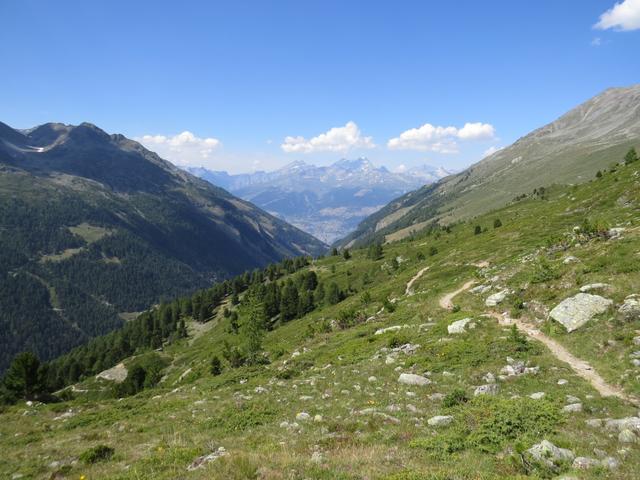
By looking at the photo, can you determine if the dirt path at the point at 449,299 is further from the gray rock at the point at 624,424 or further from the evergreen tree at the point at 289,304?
the evergreen tree at the point at 289,304

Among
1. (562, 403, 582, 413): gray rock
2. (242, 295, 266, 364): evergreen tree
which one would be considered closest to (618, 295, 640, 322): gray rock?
(562, 403, 582, 413): gray rock

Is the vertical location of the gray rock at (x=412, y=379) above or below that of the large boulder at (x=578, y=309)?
below

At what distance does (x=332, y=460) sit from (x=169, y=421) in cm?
1316

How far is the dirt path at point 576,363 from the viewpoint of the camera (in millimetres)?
15672

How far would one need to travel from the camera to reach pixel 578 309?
2316cm

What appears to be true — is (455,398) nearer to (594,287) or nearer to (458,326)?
(458,326)

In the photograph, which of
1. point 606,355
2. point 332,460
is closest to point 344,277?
point 606,355

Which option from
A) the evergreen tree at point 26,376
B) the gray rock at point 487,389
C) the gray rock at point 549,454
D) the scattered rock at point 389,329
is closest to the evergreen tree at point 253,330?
the scattered rock at point 389,329

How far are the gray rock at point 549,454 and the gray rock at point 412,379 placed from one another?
944 centimetres

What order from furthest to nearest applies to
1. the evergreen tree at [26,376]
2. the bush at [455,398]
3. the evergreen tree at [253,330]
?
the evergreen tree at [253,330] < the evergreen tree at [26,376] < the bush at [455,398]

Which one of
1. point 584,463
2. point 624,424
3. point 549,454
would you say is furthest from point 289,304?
point 584,463

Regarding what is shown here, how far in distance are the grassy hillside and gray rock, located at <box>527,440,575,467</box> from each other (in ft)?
0.37

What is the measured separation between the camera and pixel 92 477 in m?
13.2

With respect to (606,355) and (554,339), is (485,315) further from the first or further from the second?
(606,355)
